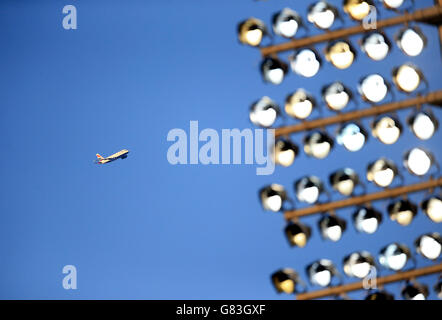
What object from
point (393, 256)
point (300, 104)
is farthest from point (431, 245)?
point (300, 104)

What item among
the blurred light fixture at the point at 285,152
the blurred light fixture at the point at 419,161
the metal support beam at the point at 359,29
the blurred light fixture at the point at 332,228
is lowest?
the blurred light fixture at the point at 332,228

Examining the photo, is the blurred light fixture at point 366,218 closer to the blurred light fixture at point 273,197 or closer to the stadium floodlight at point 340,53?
the blurred light fixture at point 273,197

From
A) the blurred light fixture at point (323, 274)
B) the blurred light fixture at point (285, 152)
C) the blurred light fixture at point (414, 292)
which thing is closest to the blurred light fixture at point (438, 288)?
the blurred light fixture at point (414, 292)

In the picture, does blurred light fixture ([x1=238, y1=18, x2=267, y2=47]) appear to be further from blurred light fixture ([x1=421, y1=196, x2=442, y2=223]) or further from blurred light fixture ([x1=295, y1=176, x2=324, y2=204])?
blurred light fixture ([x1=421, y1=196, x2=442, y2=223])

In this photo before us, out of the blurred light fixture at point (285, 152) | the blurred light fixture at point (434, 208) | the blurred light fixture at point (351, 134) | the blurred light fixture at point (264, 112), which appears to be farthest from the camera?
the blurred light fixture at point (264, 112)

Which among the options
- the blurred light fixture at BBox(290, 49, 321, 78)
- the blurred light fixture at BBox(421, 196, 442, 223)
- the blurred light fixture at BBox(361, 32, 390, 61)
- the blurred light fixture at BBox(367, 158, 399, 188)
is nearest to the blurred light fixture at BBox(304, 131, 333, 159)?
the blurred light fixture at BBox(367, 158, 399, 188)
